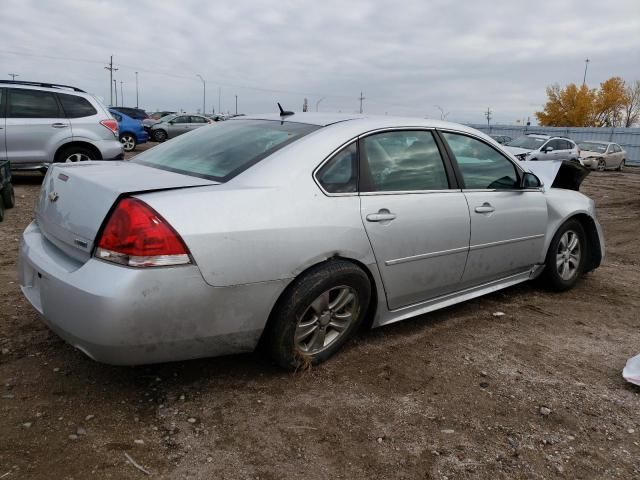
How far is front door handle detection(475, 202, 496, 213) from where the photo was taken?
3538 mm

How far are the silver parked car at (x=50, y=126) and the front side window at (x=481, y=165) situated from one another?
280 inches

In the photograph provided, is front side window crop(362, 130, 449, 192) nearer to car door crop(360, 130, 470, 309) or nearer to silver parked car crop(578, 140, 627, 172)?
car door crop(360, 130, 470, 309)

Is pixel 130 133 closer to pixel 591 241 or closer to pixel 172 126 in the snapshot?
pixel 172 126

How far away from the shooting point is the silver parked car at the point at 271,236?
227 cm

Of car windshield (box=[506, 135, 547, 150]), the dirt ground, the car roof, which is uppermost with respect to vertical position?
car windshield (box=[506, 135, 547, 150])

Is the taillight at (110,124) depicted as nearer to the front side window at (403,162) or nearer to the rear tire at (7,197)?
the rear tire at (7,197)

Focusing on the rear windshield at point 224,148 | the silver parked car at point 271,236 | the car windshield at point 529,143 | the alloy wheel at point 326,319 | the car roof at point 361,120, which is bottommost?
the alloy wheel at point 326,319

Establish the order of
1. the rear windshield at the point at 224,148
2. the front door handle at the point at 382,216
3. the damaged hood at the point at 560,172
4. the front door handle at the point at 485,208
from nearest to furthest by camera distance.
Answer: the rear windshield at the point at 224,148
the front door handle at the point at 382,216
the front door handle at the point at 485,208
the damaged hood at the point at 560,172

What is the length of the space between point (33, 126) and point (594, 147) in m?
23.4

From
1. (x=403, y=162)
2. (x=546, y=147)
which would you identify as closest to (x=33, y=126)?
(x=403, y=162)

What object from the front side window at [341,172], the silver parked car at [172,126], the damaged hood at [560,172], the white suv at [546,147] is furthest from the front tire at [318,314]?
the silver parked car at [172,126]

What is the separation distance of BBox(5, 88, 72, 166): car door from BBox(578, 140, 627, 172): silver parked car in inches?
831

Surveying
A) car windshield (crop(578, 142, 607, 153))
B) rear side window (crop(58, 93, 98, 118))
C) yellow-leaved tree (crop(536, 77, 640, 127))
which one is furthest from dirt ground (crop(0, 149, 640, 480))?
yellow-leaved tree (crop(536, 77, 640, 127))

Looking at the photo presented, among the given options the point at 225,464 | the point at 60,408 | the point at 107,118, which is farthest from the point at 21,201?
the point at 225,464
